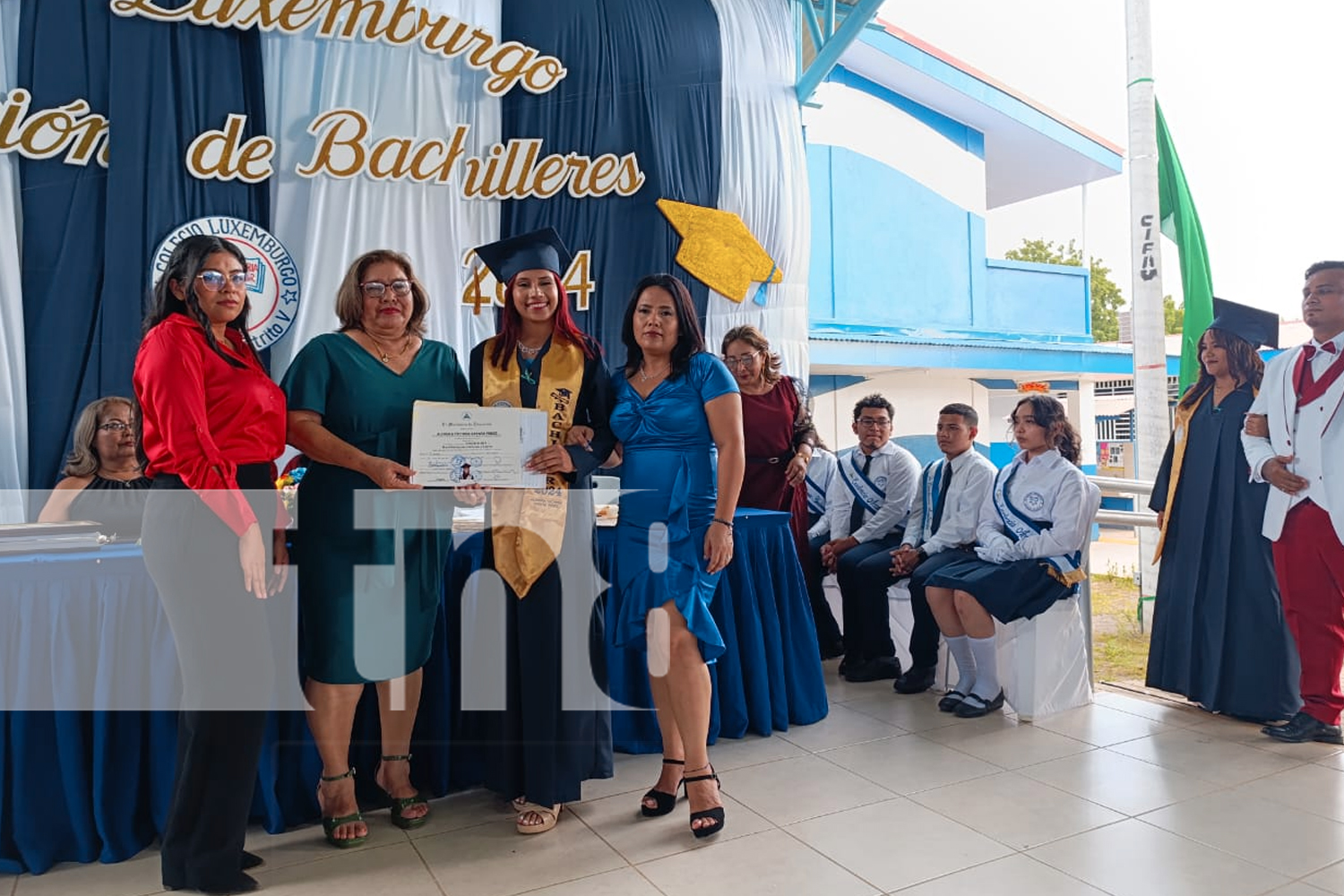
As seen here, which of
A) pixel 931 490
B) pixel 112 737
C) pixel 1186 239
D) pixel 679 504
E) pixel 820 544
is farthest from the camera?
pixel 1186 239

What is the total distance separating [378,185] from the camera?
14.6 ft

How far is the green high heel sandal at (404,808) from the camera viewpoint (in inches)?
101

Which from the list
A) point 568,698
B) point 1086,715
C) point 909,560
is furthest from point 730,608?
point 1086,715

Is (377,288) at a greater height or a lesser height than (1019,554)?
greater

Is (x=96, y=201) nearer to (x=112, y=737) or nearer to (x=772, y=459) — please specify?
(x=112, y=737)

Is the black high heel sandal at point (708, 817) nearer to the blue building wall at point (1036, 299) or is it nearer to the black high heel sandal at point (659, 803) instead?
the black high heel sandal at point (659, 803)

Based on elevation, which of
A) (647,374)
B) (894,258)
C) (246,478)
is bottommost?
(246,478)

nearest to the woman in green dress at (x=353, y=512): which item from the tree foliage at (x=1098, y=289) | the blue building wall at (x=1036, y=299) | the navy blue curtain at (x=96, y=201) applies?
the navy blue curtain at (x=96, y=201)

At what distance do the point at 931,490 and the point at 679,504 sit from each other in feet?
6.47

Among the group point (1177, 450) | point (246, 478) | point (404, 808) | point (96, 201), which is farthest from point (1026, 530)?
point (96, 201)

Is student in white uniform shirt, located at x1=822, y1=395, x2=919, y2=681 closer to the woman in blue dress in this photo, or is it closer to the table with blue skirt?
the woman in blue dress

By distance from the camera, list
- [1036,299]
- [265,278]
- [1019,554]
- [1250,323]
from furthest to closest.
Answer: [1036,299]
[265,278]
[1019,554]
[1250,323]

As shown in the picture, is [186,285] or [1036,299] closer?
[186,285]

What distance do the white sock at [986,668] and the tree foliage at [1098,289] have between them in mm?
26116
